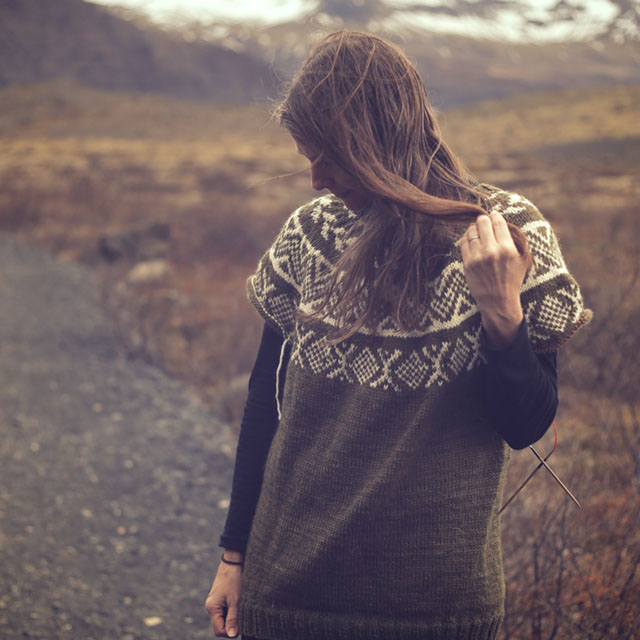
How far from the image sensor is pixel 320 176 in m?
1.25

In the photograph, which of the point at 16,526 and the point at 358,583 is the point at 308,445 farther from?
the point at 16,526

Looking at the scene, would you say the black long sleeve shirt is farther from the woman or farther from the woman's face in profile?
the woman's face in profile

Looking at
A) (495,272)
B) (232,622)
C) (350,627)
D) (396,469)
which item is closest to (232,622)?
(232,622)

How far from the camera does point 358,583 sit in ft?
4.19

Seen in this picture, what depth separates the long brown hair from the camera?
1.18m

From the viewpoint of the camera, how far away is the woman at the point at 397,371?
116cm

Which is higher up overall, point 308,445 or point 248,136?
point 308,445

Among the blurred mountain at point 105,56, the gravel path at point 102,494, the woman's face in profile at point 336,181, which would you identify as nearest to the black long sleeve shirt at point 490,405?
the woman's face in profile at point 336,181

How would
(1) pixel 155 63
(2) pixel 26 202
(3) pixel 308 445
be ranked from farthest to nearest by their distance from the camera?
(1) pixel 155 63
(2) pixel 26 202
(3) pixel 308 445

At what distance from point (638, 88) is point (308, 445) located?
70.6 meters

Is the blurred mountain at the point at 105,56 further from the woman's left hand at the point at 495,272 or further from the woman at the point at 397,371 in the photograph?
the woman's left hand at the point at 495,272

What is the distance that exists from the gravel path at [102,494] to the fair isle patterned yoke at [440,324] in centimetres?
209

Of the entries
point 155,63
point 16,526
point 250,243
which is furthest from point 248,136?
point 155,63

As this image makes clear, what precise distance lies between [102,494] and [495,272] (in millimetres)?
3384
